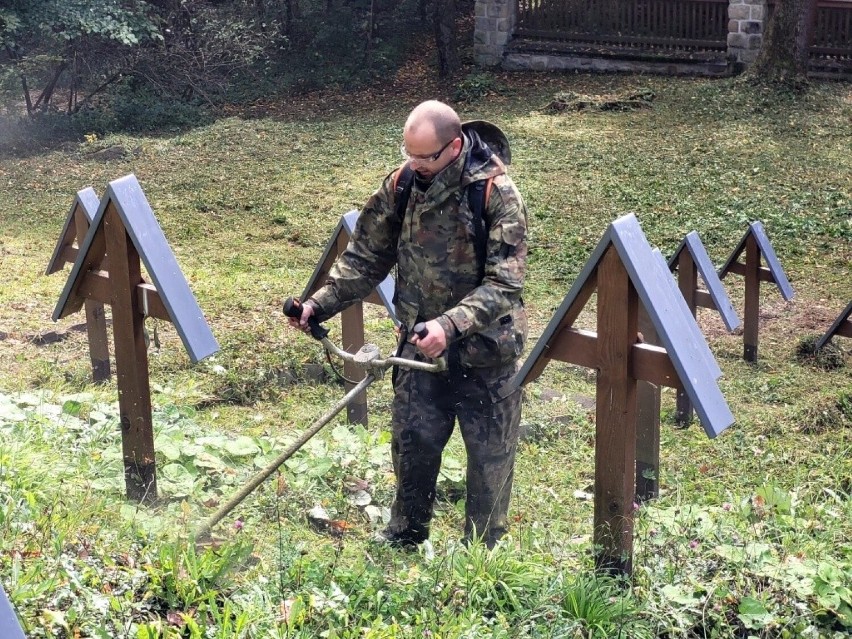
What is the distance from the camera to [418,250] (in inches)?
167

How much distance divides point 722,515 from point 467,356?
1.08 metres

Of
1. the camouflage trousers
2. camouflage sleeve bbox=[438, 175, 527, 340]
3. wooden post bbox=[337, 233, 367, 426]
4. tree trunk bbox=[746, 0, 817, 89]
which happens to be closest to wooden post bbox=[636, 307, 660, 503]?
the camouflage trousers

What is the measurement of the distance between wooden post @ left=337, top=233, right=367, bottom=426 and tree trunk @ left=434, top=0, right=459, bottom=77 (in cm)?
1333

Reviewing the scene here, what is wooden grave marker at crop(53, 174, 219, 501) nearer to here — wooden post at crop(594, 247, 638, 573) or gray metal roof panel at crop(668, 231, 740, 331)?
wooden post at crop(594, 247, 638, 573)

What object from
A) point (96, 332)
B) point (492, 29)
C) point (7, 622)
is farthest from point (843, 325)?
point (492, 29)

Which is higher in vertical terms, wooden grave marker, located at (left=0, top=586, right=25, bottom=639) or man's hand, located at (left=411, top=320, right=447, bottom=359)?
wooden grave marker, located at (left=0, top=586, right=25, bottom=639)

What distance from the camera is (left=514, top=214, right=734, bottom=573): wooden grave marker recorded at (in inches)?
135

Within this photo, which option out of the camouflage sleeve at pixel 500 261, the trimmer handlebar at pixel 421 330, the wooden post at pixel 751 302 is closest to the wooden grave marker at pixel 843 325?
the wooden post at pixel 751 302

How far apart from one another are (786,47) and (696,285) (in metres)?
10.2

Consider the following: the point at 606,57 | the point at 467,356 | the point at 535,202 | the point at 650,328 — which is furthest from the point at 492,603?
the point at 606,57

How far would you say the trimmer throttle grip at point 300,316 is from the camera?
167 inches

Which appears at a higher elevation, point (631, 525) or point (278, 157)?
point (631, 525)

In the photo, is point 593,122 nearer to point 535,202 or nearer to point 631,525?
point 535,202

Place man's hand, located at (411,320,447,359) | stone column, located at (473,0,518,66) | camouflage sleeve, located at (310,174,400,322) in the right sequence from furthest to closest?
1. stone column, located at (473,0,518,66)
2. camouflage sleeve, located at (310,174,400,322)
3. man's hand, located at (411,320,447,359)
